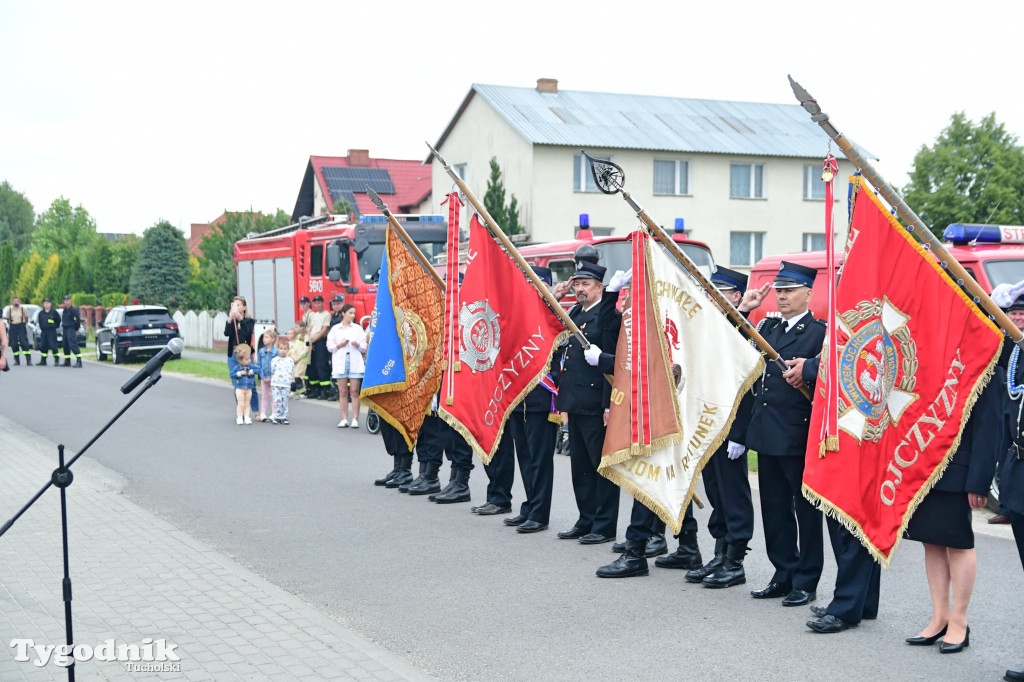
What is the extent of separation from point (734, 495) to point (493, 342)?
282cm

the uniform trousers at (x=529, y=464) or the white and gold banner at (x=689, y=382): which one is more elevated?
the white and gold banner at (x=689, y=382)

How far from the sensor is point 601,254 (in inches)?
578

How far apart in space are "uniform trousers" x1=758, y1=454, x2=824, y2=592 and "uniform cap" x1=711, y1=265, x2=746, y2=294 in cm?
143

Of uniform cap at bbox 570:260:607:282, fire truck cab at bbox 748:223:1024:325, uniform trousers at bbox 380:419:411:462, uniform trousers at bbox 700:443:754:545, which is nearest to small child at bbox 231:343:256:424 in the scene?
uniform trousers at bbox 380:419:411:462

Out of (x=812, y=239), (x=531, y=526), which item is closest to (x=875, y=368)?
(x=531, y=526)

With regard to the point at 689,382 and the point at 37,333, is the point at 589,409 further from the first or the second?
the point at 37,333

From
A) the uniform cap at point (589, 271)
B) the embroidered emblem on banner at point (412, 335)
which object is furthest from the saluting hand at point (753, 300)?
the embroidered emblem on banner at point (412, 335)

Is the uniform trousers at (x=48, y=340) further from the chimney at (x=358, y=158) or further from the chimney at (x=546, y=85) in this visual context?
the chimney at (x=358, y=158)

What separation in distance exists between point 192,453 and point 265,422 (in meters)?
3.40

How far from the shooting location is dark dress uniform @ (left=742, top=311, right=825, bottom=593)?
6.34 m

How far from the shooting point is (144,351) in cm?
3141

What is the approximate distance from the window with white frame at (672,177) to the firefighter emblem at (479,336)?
32.0m

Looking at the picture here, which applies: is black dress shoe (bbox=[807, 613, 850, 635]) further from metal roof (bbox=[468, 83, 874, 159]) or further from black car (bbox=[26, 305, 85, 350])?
metal roof (bbox=[468, 83, 874, 159])

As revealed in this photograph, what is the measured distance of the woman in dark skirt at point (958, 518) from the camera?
528cm
